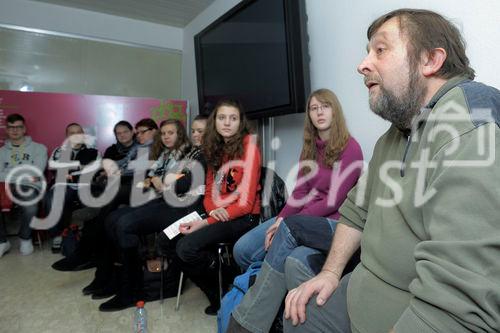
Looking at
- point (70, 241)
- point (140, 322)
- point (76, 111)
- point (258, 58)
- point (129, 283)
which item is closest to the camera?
point (140, 322)

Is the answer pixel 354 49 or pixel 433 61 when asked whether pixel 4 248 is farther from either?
pixel 433 61

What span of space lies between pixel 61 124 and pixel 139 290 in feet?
8.49

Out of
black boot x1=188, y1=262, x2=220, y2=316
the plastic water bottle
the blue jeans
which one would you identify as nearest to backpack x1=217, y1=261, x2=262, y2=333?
the blue jeans

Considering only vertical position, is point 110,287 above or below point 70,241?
below

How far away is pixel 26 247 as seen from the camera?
128 inches

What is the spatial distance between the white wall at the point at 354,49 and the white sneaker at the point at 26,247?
2555 millimetres

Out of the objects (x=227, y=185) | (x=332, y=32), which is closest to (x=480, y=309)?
(x=227, y=185)

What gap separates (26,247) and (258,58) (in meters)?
2.85

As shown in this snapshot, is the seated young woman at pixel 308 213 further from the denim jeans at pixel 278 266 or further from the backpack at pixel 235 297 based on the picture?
the backpack at pixel 235 297

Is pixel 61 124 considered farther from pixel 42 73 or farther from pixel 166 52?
pixel 166 52

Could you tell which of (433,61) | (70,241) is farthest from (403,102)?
(70,241)

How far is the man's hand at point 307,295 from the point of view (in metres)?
1.06

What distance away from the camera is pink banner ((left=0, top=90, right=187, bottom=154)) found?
147 inches

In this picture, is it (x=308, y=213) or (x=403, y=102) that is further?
(x=308, y=213)
